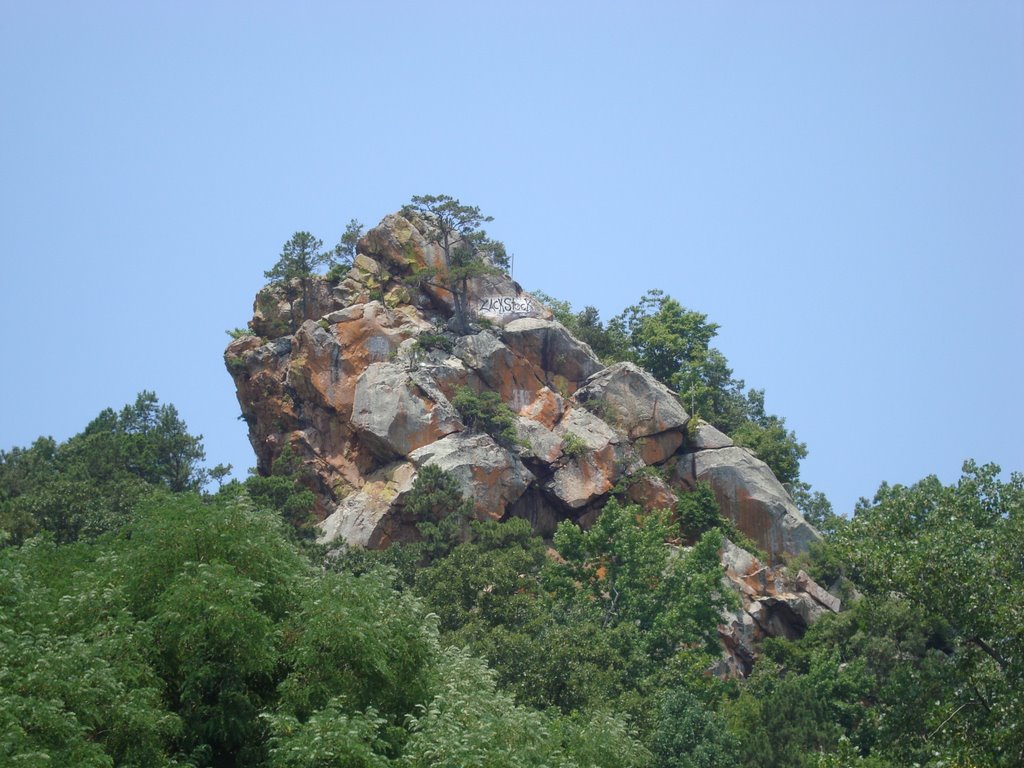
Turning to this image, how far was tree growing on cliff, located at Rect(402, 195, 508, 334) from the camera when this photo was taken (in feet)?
178

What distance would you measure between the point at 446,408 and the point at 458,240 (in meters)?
8.31

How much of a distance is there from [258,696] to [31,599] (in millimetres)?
3747

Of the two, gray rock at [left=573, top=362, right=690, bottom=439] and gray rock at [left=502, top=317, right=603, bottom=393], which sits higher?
gray rock at [left=502, top=317, right=603, bottom=393]

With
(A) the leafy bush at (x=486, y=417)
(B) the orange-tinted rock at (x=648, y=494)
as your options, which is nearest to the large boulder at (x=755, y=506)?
(B) the orange-tinted rock at (x=648, y=494)

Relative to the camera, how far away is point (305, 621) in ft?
71.6

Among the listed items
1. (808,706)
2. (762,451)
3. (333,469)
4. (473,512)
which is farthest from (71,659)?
(762,451)

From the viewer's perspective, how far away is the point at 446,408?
50031 mm

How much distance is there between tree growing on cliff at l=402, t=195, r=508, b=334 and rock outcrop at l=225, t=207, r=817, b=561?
307mm

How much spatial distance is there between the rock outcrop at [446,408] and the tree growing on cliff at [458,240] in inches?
12.1

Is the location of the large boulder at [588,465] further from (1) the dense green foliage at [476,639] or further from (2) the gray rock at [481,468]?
(2) the gray rock at [481,468]

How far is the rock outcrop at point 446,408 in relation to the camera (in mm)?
49438

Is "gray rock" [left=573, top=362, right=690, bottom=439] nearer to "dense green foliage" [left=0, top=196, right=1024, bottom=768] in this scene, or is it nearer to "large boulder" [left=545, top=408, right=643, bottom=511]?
"large boulder" [left=545, top=408, right=643, bottom=511]

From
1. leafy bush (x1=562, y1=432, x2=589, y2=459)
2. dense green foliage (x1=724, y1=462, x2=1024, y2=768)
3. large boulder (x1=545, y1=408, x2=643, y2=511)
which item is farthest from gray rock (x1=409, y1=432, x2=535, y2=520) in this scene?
dense green foliage (x1=724, y1=462, x2=1024, y2=768)

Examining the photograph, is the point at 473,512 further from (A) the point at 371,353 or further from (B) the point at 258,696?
(B) the point at 258,696
